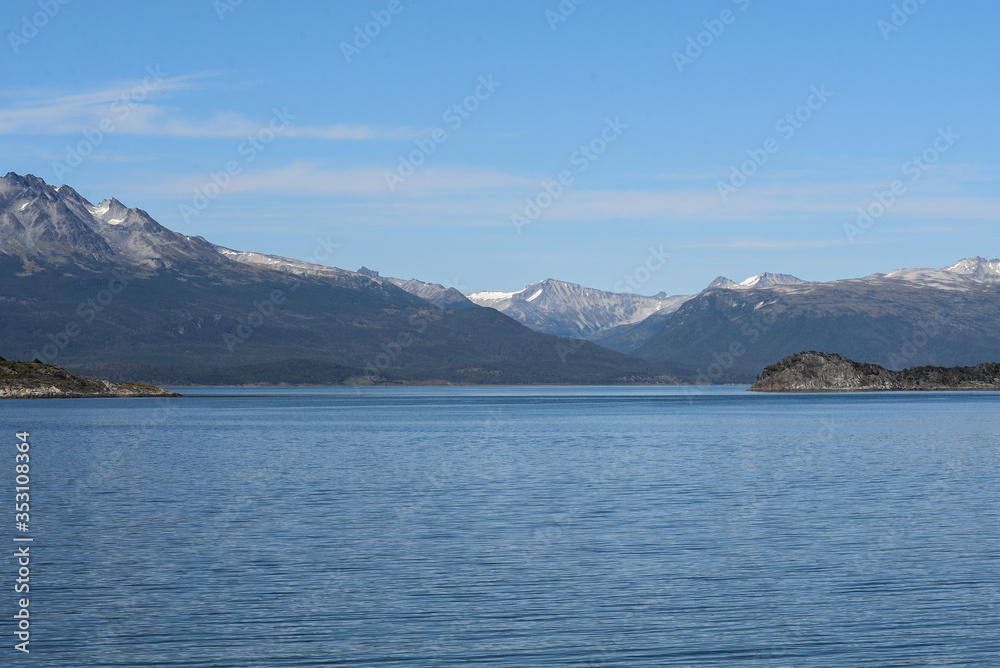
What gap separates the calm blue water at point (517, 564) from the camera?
28.0 metres

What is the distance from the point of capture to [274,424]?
176 metres

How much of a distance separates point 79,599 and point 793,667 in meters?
22.1

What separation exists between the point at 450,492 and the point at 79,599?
1283 inches

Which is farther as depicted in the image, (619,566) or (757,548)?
(757,548)

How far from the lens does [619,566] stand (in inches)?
1531

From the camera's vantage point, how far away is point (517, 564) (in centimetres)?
3934

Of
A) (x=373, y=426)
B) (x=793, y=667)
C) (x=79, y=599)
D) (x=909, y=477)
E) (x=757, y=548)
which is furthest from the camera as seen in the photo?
(x=373, y=426)

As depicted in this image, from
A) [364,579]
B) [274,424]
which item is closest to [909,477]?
[364,579]

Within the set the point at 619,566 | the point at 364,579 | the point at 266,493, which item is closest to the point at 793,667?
the point at 619,566

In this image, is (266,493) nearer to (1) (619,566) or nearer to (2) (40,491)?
(2) (40,491)

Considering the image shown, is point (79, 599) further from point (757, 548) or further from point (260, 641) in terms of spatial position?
point (757, 548)

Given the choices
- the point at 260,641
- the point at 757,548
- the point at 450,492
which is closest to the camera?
the point at 260,641

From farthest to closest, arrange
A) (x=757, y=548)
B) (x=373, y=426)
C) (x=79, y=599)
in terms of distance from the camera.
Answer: (x=373, y=426) → (x=757, y=548) → (x=79, y=599)

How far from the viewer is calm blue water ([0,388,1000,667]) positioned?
28047mm
